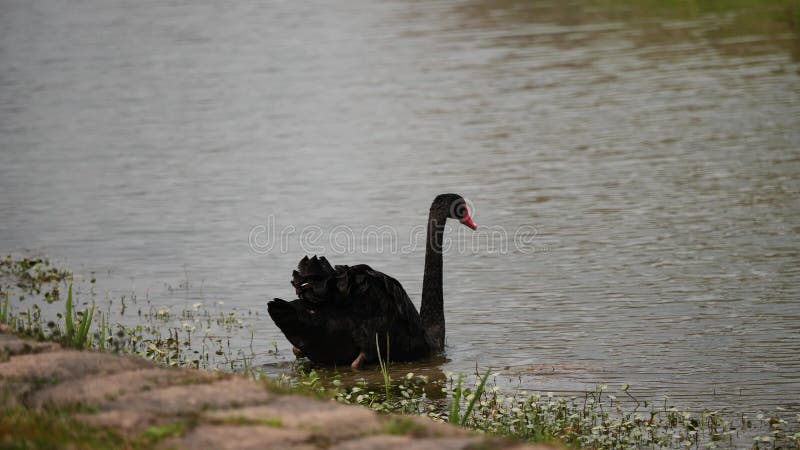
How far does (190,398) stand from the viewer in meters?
4.93

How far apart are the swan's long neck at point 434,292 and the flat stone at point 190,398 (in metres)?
3.79

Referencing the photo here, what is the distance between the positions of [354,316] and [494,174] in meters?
6.98

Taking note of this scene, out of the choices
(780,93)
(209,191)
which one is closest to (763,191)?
(780,93)

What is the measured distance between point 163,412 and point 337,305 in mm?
3428

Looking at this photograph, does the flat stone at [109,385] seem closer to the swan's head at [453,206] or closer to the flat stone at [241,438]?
the flat stone at [241,438]

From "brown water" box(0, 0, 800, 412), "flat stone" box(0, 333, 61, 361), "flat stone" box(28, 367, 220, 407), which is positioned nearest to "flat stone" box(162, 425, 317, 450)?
"flat stone" box(28, 367, 220, 407)

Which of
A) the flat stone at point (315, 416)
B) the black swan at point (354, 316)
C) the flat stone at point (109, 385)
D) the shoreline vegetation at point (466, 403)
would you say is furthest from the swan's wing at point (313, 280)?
the flat stone at point (315, 416)

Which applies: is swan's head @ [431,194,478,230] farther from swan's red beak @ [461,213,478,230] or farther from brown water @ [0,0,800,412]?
brown water @ [0,0,800,412]

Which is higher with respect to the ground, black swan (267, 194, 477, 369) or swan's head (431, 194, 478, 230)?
swan's head (431, 194, 478, 230)

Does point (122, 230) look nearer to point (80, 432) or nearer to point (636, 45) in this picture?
point (80, 432)

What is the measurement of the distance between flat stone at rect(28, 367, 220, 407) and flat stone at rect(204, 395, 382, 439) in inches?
19.6

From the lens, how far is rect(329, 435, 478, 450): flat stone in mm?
4328

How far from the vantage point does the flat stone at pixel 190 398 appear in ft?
15.9

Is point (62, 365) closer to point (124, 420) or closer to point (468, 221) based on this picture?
point (124, 420)
